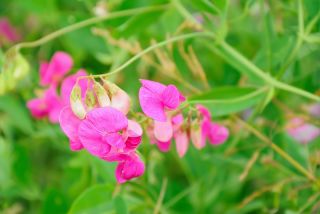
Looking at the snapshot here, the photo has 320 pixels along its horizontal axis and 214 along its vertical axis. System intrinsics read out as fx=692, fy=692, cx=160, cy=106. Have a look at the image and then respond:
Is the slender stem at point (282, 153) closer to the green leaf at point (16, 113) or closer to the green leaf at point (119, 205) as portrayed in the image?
the green leaf at point (119, 205)

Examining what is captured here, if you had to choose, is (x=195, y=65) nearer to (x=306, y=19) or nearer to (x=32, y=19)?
(x=306, y=19)

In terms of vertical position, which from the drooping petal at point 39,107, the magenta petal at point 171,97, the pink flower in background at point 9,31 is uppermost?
the pink flower in background at point 9,31

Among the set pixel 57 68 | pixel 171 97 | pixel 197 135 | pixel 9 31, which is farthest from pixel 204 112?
pixel 9 31

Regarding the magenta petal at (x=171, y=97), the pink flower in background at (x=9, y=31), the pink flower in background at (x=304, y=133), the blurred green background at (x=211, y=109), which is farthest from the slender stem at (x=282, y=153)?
the pink flower in background at (x=9, y=31)

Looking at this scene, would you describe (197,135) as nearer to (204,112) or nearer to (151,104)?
(204,112)

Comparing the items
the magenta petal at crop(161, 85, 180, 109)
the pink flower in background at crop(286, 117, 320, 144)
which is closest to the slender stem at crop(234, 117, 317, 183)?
the pink flower in background at crop(286, 117, 320, 144)

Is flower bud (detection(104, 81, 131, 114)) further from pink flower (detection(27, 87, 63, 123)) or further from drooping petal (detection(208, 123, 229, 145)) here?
pink flower (detection(27, 87, 63, 123))

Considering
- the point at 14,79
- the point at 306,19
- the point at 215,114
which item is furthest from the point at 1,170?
the point at 306,19
